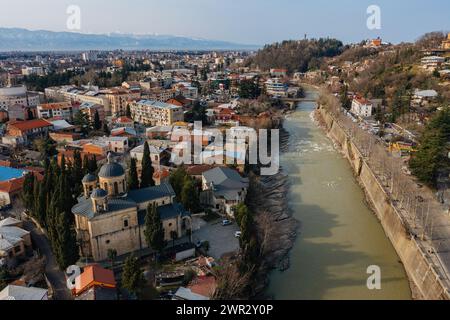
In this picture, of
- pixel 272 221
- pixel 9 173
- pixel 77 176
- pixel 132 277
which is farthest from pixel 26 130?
pixel 132 277

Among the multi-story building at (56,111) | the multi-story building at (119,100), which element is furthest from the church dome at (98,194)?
the multi-story building at (119,100)

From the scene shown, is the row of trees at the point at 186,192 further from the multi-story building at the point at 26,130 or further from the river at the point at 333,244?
the multi-story building at the point at 26,130

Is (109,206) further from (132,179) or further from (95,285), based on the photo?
(132,179)

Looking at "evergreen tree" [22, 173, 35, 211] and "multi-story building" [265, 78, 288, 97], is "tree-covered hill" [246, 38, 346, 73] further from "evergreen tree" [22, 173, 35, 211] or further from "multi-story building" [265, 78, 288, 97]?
"evergreen tree" [22, 173, 35, 211]

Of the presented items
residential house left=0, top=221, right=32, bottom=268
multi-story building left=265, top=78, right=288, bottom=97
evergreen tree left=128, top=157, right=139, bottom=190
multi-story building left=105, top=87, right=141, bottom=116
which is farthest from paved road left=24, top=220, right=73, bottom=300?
multi-story building left=265, top=78, right=288, bottom=97
